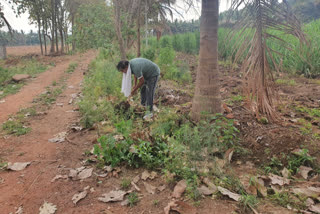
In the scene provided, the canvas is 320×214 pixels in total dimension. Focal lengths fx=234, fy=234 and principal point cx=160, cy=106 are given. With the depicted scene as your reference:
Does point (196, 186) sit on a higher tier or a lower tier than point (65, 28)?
lower

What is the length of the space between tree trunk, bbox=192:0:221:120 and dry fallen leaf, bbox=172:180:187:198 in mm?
1231

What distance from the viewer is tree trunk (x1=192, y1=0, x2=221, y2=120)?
3111 mm

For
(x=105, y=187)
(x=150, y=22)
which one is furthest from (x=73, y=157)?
(x=150, y=22)

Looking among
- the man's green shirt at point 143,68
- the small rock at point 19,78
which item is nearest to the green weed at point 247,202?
the man's green shirt at point 143,68

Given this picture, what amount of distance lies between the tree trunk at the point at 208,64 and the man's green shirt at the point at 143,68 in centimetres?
153

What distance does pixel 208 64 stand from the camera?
10.5 ft

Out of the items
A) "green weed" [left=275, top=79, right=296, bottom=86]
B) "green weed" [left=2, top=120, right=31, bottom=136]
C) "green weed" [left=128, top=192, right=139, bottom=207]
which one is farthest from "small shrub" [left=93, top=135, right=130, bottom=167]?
"green weed" [left=275, top=79, right=296, bottom=86]

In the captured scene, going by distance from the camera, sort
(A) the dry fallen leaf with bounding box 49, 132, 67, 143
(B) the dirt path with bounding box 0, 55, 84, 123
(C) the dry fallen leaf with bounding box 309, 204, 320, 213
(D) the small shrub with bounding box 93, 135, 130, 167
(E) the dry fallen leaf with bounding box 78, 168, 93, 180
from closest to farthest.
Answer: (C) the dry fallen leaf with bounding box 309, 204, 320, 213 < (E) the dry fallen leaf with bounding box 78, 168, 93, 180 < (D) the small shrub with bounding box 93, 135, 130, 167 < (A) the dry fallen leaf with bounding box 49, 132, 67, 143 < (B) the dirt path with bounding box 0, 55, 84, 123

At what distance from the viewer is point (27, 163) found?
3102 millimetres

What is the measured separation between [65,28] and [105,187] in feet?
76.4

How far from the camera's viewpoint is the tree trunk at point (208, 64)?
3.11 meters

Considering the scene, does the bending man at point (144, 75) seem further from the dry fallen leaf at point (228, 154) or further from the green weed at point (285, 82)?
the green weed at point (285, 82)

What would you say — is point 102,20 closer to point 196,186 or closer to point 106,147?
point 106,147

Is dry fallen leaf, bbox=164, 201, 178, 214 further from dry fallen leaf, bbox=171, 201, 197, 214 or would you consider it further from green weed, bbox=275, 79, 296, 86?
green weed, bbox=275, 79, 296, 86
